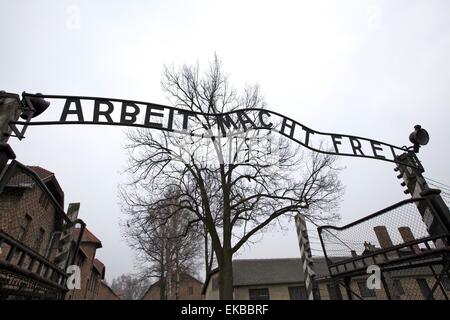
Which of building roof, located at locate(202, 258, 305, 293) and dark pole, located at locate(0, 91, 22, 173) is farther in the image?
building roof, located at locate(202, 258, 305, 293)

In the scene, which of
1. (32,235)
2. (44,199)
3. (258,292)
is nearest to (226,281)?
(32,235)

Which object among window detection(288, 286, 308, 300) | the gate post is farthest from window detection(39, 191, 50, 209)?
window detection(288, 286, 308, 300)

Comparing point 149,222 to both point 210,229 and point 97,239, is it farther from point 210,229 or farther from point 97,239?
point 97,239

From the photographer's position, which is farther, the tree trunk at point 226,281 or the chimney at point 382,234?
the tree trunk at point 226,281

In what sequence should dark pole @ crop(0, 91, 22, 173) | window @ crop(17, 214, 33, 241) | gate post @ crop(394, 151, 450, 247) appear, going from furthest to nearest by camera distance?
gate post @ crop(394, 151, 450, 247), dark pole @ crop(0, 91, 22, 173), window @ crop(17, 214, 33, 241)

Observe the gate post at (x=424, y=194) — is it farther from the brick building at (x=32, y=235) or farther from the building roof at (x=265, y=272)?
the building roof at (x=265, y=272)

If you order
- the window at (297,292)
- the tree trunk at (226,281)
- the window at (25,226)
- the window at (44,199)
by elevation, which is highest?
the window at (297,292)

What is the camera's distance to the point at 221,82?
15.4 meters

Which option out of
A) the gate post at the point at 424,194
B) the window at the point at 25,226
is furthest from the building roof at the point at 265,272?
the window at the point at 25,226

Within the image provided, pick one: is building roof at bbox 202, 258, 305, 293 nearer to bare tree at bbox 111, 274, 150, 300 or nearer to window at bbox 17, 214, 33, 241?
window at bbox 17, 214, 33, 241

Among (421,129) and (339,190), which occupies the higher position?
(339,190)

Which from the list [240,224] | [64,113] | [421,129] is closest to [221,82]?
[240,224]

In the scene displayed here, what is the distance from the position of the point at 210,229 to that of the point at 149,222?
3.11 meters
